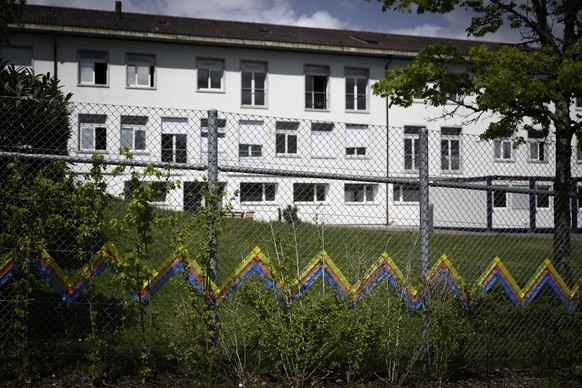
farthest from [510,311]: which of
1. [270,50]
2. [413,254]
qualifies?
[270,50]

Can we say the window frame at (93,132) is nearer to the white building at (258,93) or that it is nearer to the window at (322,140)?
the white building at (258,93)

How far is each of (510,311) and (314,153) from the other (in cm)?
2233

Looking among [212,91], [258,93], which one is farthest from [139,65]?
[258,93]

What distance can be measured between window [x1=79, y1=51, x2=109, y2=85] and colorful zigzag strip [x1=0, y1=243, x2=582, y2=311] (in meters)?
23.8

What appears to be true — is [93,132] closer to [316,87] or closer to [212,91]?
[212,91]

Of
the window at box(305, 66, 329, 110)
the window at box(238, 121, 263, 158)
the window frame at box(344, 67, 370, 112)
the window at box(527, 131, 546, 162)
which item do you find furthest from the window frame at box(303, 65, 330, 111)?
the window at box(527, 131, 546, 162)

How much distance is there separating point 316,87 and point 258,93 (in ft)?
9.61

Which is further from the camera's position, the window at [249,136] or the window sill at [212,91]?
the window sill at [212,91]

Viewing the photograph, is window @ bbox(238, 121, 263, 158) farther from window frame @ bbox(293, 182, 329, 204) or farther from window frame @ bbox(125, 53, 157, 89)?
window frame @ bbox(293, 182, 329, 204)

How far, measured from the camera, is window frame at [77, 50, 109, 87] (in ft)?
89.9

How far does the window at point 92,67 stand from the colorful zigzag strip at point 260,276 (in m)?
23.8

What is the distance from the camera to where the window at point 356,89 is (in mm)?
30352

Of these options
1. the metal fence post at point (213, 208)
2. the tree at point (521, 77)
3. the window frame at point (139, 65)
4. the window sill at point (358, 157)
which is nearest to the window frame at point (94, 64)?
the window frame at point (139, 65)

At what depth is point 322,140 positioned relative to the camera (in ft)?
94.0
